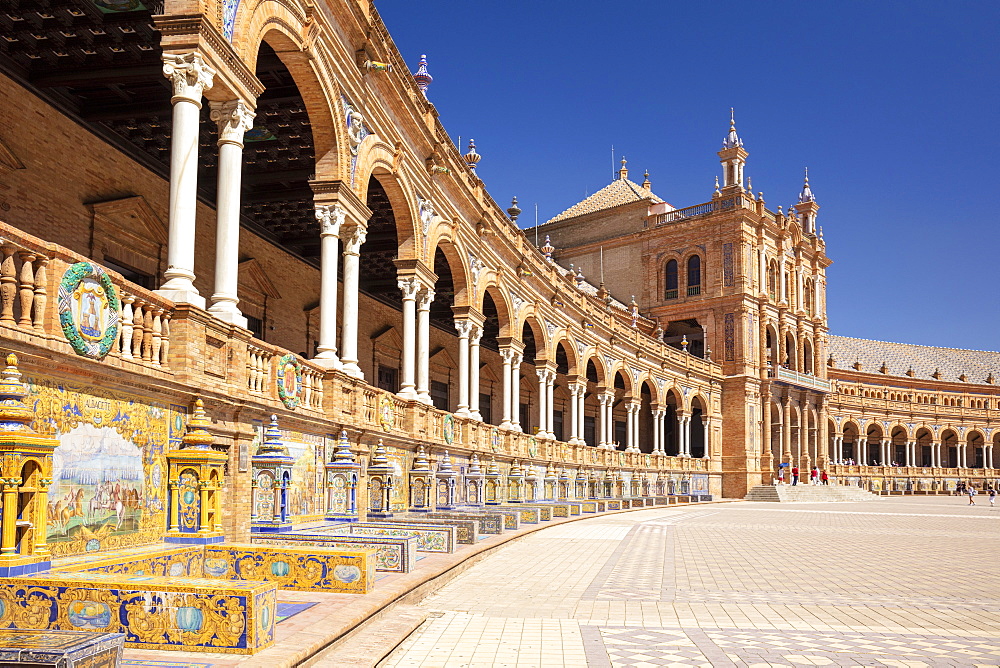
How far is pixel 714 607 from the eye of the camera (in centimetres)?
890

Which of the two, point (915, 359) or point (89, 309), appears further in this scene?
point (915, 359)

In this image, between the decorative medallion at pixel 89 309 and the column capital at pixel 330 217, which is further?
the column capital at pixel 330 217

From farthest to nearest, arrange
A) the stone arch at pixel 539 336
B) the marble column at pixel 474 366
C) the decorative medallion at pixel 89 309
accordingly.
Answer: the stone arch at pixel 539 336
the marble column at pixel 474 366
the decorative medallion at pixel 89 309

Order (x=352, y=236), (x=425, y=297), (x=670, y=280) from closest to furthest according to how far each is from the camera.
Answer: (x=352, y=236), (x=425, y=297), (x=670, y=280)

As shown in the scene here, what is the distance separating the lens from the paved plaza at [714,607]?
21.6ft

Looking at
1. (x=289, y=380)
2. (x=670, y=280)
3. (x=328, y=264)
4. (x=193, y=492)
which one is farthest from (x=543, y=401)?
(x=670, y=280)

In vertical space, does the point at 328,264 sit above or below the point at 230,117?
below

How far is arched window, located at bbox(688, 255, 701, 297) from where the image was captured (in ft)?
173

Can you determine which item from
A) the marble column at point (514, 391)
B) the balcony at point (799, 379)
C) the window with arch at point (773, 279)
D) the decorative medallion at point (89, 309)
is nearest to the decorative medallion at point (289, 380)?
the decorative medallion at point (89, 309)

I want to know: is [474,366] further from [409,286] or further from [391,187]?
[391,187]

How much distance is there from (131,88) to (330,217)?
11.5ft

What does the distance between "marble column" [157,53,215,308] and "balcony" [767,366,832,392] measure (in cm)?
4745

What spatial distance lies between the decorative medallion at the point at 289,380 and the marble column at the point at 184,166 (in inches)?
74.6

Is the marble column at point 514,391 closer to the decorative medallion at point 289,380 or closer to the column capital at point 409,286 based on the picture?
the column capital at point 409,286
